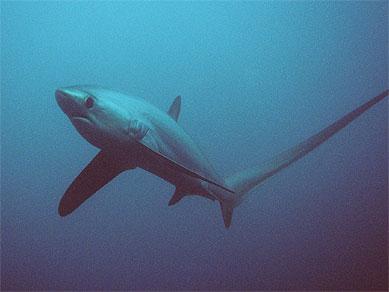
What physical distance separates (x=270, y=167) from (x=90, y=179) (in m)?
1.81

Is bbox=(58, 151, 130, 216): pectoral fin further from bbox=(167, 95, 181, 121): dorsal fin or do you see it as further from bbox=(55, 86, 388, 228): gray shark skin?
bbox=(167, 95, 181, 121): dorsal fin

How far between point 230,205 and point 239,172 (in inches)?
15.3

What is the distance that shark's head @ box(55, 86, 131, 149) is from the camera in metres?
2.60

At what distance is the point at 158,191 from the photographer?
19875 millimetres

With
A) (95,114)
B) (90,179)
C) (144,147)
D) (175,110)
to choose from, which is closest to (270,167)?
(175,110)

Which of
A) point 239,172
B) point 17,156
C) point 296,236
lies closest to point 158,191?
point 296,236

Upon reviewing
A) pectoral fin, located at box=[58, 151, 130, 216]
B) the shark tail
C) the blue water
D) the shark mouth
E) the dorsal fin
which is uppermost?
the blue water

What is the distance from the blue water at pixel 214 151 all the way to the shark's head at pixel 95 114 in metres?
14.3

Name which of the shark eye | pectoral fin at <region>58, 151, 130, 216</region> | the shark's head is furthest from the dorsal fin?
the shark eye

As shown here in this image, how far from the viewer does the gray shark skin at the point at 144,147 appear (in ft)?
8.79

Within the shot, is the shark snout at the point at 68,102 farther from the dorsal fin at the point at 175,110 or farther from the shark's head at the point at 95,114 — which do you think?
the dorsal fin at the point at 175,110

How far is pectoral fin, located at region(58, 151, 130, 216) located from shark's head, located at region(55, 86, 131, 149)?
0.58m

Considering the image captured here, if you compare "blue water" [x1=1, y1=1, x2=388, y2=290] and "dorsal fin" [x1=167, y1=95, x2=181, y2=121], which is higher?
"blue water" [x1=1, y1=1, x2=388, y2=290]

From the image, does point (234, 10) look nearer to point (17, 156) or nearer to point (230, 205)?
point (17, 156)
